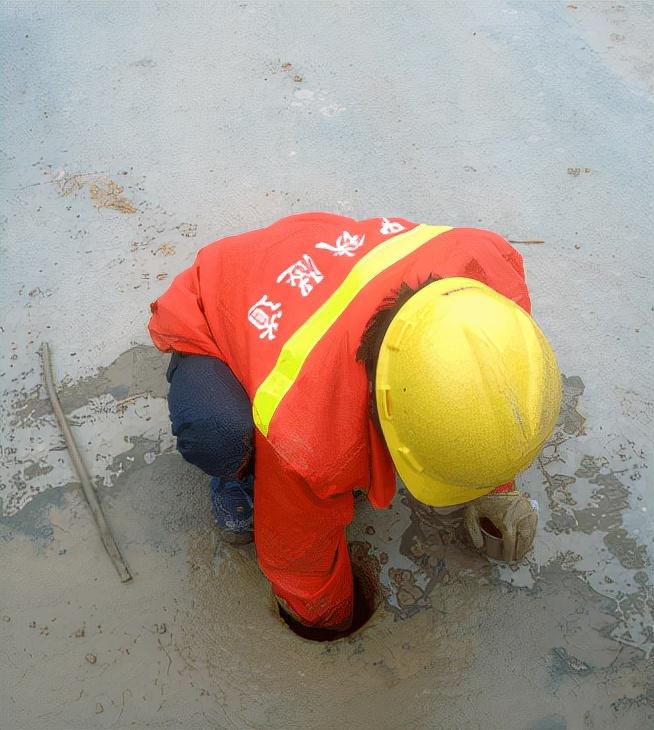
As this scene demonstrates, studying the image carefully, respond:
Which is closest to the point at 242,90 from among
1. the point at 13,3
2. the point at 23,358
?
the point at 13,3

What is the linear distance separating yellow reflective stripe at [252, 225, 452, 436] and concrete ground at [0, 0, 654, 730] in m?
0.75

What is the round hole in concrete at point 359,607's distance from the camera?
6.17 feet

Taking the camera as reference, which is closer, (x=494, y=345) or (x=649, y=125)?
(x=494, y=345)

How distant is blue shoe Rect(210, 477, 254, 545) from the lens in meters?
1.88

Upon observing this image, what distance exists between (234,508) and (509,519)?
73 cm

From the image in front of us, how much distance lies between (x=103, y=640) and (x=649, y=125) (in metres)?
2.79

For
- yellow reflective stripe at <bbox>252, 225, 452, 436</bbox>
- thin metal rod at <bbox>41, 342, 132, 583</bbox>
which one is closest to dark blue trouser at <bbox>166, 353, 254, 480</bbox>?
yellow reflective stripe at <bbox>252, 225, 452, 436</bbox>

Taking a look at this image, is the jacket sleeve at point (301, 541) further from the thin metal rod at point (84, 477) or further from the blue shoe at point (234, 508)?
the thin metal rod at point (84, 477)

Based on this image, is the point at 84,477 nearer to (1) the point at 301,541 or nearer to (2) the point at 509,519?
(1) the point at 301,541

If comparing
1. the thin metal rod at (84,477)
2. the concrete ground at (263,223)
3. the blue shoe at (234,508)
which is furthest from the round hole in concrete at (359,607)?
the thin metal rod at (84,477)

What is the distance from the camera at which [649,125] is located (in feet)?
9.46

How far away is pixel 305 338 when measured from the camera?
140cm

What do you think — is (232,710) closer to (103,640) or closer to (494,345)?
(103,640)

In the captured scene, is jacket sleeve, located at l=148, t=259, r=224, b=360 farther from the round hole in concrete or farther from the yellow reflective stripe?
the round hole in concrete
